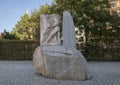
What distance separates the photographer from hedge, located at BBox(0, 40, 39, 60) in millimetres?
27141

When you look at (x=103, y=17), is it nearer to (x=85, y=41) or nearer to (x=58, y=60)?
(x=85, y=41)

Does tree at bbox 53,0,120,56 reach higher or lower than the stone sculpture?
higher

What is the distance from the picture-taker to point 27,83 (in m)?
10.0

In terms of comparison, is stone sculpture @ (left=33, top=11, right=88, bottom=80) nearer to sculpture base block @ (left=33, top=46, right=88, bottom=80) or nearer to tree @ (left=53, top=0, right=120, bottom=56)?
sculpture base block @ (left=33, top=46, right=88, bottom=80)

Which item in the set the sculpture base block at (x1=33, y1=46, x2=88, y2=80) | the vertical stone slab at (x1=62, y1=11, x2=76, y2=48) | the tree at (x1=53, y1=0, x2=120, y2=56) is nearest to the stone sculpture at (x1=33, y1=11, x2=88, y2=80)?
the sculpture base block at (x1=33, y1=46, x2=88, y2=80)

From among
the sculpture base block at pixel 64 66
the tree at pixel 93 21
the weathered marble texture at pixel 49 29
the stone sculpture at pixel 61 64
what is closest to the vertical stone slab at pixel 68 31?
the weathered marble texture at pixel 49 29

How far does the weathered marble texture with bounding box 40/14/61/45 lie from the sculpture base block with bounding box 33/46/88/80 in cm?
284

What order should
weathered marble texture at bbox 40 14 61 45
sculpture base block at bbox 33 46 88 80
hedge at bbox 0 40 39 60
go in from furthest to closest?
1. hedge at bbox 0 40 39 60
2. weathered marble texture at bbox 40 14 61 45
3. sculpture base block at bbox 33 46 88 80

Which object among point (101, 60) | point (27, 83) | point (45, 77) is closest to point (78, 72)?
point (45, 77)

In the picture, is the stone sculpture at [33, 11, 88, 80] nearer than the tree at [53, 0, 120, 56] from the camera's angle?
Yes

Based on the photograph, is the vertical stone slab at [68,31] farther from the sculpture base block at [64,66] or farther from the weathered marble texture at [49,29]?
the sculpture base block at [64,66]

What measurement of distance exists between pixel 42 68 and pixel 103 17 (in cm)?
1690

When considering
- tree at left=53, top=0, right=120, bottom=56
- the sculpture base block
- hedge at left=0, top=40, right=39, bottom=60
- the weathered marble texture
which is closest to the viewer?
the sculpture base block

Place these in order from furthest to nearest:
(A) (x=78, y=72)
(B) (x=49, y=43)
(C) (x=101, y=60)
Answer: (C) (x=101, y=60) < (B) (x=49, y=43) < (A) (x=78, y=72)
